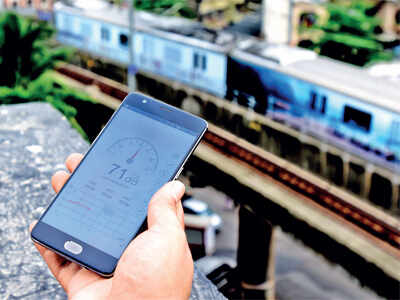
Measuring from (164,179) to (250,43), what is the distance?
21.5 m

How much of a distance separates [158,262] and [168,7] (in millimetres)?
40129

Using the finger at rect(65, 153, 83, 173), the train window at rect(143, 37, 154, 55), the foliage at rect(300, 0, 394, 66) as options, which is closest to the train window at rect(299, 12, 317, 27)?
the foliage at rect(300, 0, 394, 66)

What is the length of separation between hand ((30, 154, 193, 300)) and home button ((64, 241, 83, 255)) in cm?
33

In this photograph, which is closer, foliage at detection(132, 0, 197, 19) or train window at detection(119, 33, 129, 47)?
train window at detection(119, 33, 129, 47)

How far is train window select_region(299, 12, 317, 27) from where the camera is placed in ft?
109

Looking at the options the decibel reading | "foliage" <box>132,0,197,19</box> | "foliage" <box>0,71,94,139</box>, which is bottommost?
"foliage" <box>132,0,197,19</box>

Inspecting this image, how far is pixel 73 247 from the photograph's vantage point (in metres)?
2.49

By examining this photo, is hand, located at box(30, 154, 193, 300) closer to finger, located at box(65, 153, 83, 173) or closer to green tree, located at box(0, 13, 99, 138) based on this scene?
finger, located at box(65, 153, 83, 173)

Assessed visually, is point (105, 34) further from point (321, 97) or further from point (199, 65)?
point (321, 97)

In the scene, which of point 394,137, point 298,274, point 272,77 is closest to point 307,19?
point 272,77

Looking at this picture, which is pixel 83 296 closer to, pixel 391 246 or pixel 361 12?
pixel 391 246

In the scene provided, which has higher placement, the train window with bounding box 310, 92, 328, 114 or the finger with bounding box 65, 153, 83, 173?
the finger with bounding box 65, 153, 83, 173

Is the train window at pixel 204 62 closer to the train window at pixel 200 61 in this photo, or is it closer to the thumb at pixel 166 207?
the train window at pixel 200 61

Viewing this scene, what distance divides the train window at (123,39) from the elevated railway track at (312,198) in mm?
9929
